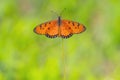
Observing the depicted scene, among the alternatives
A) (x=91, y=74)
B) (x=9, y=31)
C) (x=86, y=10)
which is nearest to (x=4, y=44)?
(x=9, y=31)

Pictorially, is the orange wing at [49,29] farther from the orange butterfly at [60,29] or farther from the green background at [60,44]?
the green background at [60,44]

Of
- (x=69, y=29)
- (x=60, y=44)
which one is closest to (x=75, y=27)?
(x=69, y=29)

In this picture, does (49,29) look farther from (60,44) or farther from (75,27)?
(60,44)

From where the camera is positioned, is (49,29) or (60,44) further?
(60,44)

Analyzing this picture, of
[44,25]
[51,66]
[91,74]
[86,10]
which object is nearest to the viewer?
[44,25]

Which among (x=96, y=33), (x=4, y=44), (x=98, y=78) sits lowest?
(x=98, y=78)

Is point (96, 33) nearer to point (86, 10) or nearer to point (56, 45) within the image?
A: point (86, 10)

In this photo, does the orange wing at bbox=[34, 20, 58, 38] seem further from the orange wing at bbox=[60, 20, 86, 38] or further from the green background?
the green background
